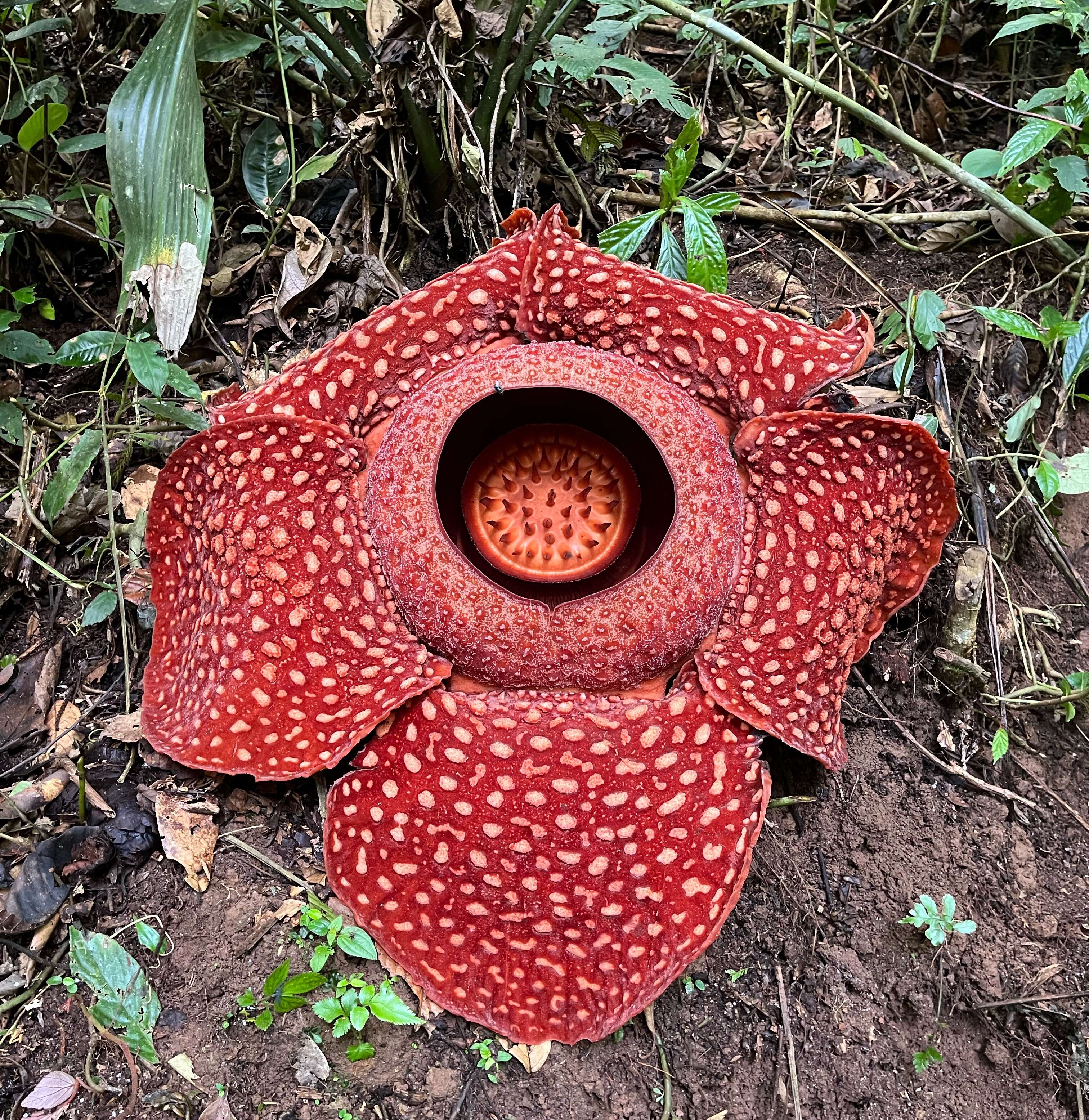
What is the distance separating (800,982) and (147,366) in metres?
2.11

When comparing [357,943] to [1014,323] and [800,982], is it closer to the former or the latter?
[800,982]

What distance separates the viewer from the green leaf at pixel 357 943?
1.84 m

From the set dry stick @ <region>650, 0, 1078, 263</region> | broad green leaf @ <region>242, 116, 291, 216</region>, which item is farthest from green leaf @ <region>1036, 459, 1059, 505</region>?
broad green leaf @ <region>242, 116, 291, 216</region>

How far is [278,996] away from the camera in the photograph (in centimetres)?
185

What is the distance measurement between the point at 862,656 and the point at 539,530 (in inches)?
32.3

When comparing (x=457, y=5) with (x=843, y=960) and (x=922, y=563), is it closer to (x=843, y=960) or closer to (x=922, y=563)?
(x=922, y=563)

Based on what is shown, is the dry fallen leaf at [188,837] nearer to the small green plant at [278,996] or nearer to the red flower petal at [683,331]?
the small green plant at [278,996]

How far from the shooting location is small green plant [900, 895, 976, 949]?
2.01 metres

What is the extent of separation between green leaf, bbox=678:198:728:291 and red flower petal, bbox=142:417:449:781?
3.69ft

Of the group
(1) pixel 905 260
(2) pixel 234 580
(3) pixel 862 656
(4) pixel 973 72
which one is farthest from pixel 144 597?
(4) pixel 973 72

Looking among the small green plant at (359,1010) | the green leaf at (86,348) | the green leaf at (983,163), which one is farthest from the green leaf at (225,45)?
the small green plant at (359,1010)

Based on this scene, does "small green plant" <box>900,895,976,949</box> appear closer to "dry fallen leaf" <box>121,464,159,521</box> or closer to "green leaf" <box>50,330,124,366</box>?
"dry fallen leaf" <box>121,464,159,521</box>

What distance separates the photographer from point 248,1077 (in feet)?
5.92

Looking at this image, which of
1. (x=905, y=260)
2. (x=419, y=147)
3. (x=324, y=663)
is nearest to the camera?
(x=324, y=663)
